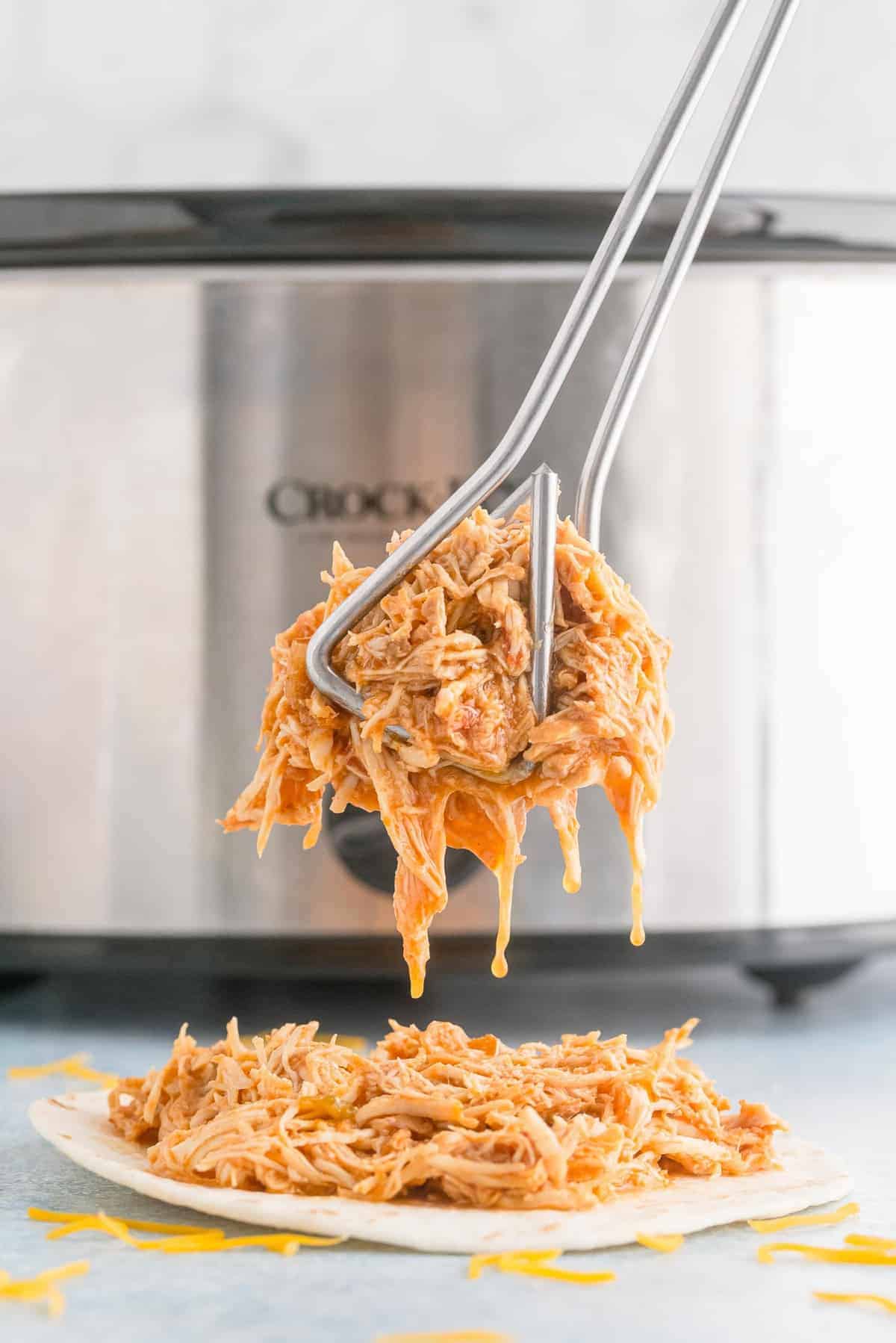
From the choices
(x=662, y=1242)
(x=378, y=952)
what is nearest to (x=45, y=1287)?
(x=662, y=1242)

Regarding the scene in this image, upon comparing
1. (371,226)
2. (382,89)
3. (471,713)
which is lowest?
(471,713)

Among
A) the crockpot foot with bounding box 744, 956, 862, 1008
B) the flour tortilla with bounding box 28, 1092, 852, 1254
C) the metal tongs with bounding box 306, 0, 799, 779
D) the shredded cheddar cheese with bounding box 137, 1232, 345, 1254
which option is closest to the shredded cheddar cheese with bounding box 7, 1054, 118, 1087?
the flour tortilla with bounding box 28, 1092, 852, 1254

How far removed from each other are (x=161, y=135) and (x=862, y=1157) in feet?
5.44

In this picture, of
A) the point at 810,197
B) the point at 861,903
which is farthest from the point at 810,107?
the point at 861,903

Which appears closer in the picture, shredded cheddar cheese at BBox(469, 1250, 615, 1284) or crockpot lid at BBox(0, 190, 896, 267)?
shredded cheddar cheese at BBox(469, 1250, 615, 1284)

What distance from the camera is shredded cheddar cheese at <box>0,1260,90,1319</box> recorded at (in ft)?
3.02

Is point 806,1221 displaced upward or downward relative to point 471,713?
downward

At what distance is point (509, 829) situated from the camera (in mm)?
1165

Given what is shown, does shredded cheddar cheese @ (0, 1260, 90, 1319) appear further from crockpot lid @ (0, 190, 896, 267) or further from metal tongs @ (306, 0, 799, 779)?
crockpot lid @ (0, 190, 896, 267)

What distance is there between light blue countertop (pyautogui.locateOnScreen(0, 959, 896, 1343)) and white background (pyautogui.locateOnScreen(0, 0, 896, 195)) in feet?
3.82

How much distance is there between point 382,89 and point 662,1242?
179 cm

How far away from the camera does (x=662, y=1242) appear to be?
3.27 ft

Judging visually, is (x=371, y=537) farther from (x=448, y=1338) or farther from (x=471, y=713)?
(x=448, y=1338)

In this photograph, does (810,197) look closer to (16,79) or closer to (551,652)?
(551,652)
